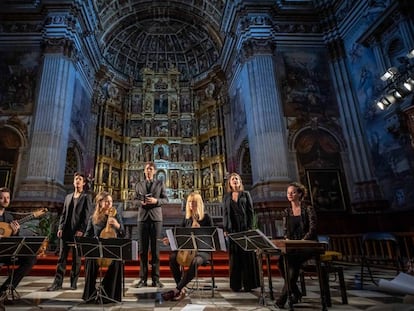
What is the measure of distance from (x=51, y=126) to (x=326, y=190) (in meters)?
12.3

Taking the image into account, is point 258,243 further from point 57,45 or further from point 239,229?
point 57,45

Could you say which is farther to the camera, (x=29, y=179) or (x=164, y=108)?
(x=164, y=108)

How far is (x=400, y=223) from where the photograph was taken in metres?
10.2

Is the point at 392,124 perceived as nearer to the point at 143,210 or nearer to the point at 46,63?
the point at 143,210

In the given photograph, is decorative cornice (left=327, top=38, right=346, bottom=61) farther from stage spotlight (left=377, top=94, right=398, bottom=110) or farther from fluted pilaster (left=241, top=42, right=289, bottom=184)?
stage spotlight (left=377, top=94, right=398, bottom=110)

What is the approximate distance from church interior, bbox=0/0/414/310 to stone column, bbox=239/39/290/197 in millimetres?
53

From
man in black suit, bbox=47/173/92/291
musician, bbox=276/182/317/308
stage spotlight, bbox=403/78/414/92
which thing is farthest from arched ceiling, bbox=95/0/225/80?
musician, bbox=276/182/317/308

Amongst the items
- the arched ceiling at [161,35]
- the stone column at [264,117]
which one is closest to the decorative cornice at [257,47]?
the stone column at [264,117]

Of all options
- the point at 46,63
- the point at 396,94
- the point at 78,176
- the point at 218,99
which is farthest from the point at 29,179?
the point at 396,94

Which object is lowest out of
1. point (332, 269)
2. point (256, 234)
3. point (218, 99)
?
point (332, 269)

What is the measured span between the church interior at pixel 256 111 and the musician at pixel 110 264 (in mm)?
6230

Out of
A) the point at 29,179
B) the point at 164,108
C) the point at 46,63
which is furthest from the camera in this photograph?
the point at 164,108

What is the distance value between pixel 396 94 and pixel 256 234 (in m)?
8.77

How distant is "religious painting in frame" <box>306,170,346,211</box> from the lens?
38.5 feet
